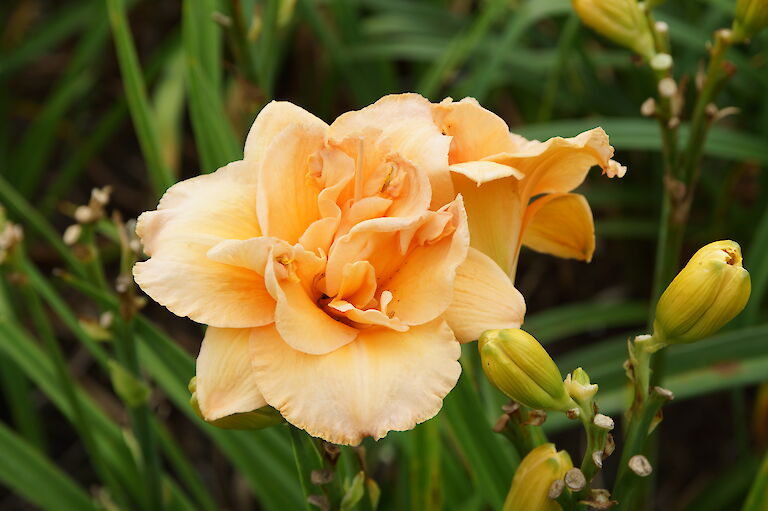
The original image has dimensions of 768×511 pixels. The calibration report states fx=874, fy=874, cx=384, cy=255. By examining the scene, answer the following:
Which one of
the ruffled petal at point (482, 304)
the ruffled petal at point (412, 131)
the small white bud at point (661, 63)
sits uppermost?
the ruffled petal at point (412, 131)

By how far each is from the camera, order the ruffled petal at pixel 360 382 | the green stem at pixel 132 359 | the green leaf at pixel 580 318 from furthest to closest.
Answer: the green leaf at pixel 580 318, the green stem at pixel 132 359, the ruffled petal at pixel 360 382

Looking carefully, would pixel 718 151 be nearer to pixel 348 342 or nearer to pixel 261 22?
pixel 261 22

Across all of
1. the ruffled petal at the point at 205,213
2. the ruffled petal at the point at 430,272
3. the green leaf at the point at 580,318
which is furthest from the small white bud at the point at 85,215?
the green leaf at the point at 580,318

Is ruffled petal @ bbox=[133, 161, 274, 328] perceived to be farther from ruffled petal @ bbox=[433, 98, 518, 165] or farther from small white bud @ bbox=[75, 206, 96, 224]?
small white bud @ bbox=[75, 206, 96, 224]

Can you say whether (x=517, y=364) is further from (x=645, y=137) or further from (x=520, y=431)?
(x=645, y=137)

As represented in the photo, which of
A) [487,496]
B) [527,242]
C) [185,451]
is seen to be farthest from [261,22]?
[185,451]

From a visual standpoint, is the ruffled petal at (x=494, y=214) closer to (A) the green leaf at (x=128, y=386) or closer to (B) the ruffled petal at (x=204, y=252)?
(B) the ruffled petal at (x=204, y=252)

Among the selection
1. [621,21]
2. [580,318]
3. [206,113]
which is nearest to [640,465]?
[621,21]
